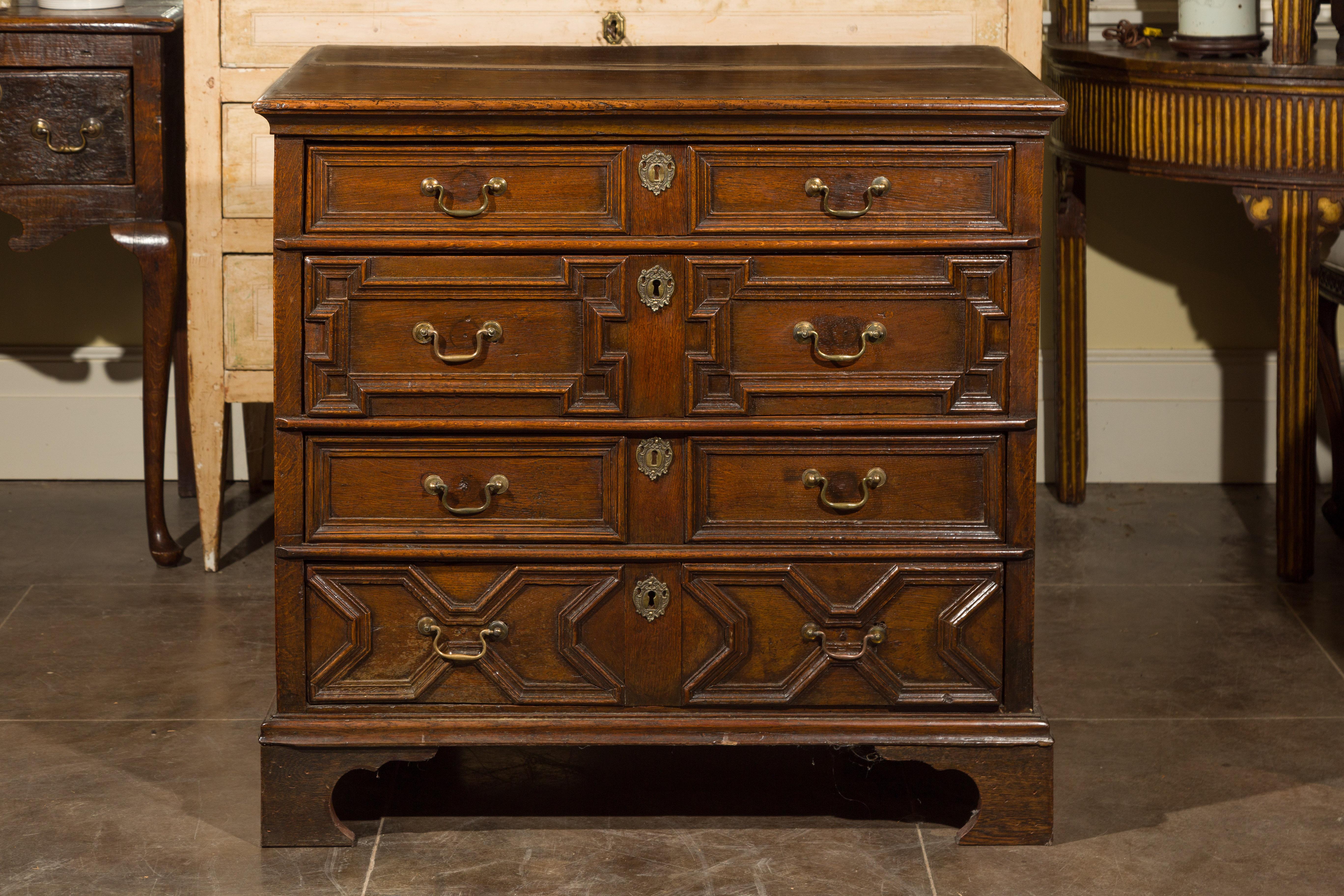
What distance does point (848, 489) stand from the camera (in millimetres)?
2213

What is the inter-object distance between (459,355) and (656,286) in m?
0.26

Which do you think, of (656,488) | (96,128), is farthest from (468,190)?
(96,128)

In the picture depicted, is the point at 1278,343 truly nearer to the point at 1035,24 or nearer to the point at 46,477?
the point at 1035,24

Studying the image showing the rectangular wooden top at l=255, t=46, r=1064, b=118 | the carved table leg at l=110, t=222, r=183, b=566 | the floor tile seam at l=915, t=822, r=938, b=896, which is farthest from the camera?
the carved table leg at l=110, t=222, r=183, b=566

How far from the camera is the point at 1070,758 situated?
2.54 m

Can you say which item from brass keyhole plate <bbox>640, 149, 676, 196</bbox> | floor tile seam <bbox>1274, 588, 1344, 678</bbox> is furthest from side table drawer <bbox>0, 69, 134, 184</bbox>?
floor tile seam <bbox>1274, 588, 1344, 678</bbox>

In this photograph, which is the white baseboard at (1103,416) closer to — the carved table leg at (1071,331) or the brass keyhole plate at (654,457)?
the carved table leg at (1071,331)

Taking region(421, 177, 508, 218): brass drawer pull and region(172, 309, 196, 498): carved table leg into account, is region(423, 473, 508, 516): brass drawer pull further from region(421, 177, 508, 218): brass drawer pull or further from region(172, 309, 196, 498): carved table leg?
region(172, 309, 196, 498): carved table leg

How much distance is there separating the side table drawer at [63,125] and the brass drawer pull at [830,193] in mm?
1440

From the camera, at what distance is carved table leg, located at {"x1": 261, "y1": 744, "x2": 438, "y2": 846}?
225 cm

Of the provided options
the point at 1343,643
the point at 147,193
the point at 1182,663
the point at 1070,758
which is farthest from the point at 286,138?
the point at 1343,643

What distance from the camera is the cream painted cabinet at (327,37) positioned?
293 centimetres

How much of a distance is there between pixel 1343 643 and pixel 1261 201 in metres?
0.77

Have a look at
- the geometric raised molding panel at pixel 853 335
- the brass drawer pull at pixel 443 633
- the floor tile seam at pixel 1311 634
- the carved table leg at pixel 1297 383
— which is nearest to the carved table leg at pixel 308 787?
the brass drawer pull at pixel 443 633
